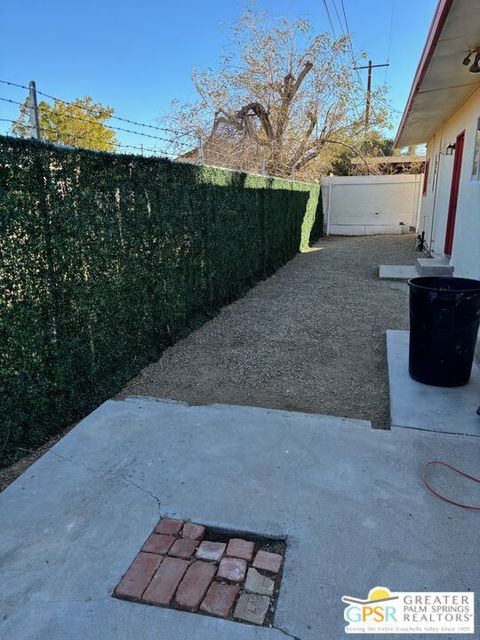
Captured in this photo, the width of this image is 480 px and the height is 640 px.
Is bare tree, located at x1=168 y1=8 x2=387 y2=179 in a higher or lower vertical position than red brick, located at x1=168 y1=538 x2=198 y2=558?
higher

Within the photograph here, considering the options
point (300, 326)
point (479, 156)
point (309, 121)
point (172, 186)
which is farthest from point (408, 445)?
point (309, 121)

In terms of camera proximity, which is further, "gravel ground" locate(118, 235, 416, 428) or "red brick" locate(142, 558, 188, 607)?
"gravel ground" locate(118, 235, 416, 428)

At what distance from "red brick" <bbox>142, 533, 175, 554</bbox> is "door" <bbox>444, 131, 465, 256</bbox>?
8040 mm

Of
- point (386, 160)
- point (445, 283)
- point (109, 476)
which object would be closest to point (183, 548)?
point (109, 476)

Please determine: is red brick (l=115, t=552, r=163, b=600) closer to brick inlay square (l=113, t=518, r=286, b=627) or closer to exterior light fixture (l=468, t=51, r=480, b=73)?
brick inlay square (l=113, t=518, r=286, b=627)

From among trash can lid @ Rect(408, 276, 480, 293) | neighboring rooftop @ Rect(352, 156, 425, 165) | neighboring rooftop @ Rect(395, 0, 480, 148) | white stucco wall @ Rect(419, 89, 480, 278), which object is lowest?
trash can lid @ Rect(408, 276, 480, 293)

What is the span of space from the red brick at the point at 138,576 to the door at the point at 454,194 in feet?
26.8

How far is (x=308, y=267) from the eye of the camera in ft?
35.7

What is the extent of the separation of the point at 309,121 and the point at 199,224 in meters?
15.0

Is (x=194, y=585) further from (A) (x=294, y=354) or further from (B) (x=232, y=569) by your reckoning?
(A) (x=294, y=354)

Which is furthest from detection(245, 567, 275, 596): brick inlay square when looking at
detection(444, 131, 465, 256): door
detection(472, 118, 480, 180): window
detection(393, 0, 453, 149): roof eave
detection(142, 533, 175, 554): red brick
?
detection(444, 131, 465, 256): door

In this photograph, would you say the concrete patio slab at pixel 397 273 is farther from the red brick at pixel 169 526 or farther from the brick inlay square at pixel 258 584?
the brick inlay square at pixel 258 584

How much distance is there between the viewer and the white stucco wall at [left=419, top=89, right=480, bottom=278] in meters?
5.91

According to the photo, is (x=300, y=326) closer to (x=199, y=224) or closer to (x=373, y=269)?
Answer: (x=199, y=224)
